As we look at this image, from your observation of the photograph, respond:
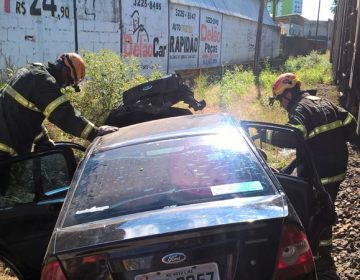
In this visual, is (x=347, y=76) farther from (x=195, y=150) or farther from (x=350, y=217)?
(x=195, y=150)

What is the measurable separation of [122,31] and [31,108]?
1075cm

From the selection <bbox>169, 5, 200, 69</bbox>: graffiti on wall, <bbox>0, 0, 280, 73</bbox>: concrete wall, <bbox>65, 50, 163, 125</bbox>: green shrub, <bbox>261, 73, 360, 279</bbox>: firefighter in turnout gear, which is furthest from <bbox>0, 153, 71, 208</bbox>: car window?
<bbox>169, 5, 200, 69</bbox>: graffiti on wall

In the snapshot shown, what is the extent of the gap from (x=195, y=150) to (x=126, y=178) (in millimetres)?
487

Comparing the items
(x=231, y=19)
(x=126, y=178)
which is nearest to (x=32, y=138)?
(x=126, y=178)

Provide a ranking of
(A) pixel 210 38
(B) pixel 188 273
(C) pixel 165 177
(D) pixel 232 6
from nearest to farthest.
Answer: (B) pixel 188 273 < (C) pixel 165 177 < (A) pixel 210 38 < (D) pixel 232 6

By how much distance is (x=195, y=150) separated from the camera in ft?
9.32

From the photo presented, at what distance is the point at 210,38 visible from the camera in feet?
77.6

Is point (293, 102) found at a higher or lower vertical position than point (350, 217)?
higher

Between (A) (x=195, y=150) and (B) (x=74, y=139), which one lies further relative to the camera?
(B) (x=74, y=139)

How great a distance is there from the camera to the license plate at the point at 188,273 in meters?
1.97

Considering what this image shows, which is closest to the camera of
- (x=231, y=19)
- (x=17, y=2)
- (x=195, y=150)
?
(x=195, y=150)

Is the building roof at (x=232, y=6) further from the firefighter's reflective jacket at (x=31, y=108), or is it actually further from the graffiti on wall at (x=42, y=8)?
the firefighter's reflective jacket at (x=31, y=108)

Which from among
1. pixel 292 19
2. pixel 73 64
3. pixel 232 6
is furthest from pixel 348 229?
pixel 292 19

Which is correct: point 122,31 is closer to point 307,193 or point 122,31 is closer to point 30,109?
point 30,109
